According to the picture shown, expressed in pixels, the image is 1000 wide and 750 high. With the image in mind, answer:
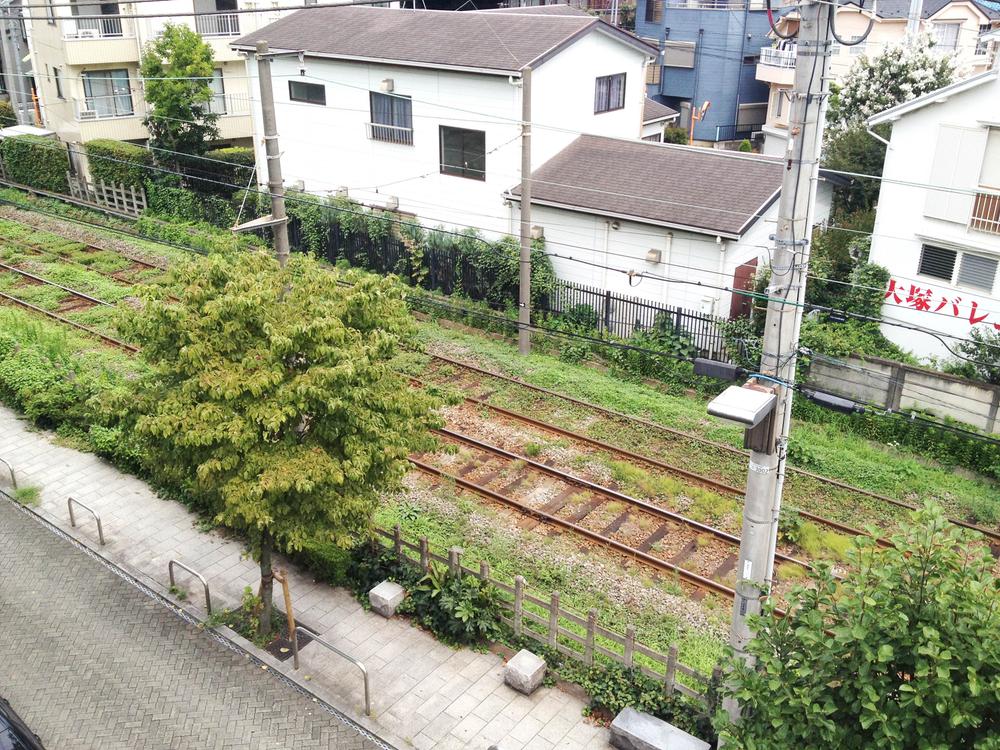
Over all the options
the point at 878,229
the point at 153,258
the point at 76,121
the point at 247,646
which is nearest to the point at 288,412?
the point at 247,646

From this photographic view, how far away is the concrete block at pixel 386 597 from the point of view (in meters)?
13.6

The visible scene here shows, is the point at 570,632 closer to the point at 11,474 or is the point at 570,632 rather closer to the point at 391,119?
the point at 11,474

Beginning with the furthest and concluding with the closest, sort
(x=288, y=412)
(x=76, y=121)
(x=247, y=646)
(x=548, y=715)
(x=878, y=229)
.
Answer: (x=76, y=121) < (x=878, y=229) < (x=247, y=646) < (x=548, y=715) < (x=288, y=412)

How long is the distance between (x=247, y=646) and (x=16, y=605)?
3.98 m

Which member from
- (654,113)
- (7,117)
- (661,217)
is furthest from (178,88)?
(661,217)

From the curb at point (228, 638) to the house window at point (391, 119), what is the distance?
680 inches

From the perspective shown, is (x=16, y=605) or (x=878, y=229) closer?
(x=16, y=605)

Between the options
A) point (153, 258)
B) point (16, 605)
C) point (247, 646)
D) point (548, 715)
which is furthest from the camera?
point (153, 258)

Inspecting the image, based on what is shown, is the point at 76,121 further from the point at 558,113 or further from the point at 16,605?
the point at 16,605

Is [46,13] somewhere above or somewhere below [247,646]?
above

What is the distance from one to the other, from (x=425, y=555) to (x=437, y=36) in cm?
2084

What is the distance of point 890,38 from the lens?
4094 centimetres

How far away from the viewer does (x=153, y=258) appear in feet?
98.6

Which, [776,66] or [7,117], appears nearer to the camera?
[776,66]
